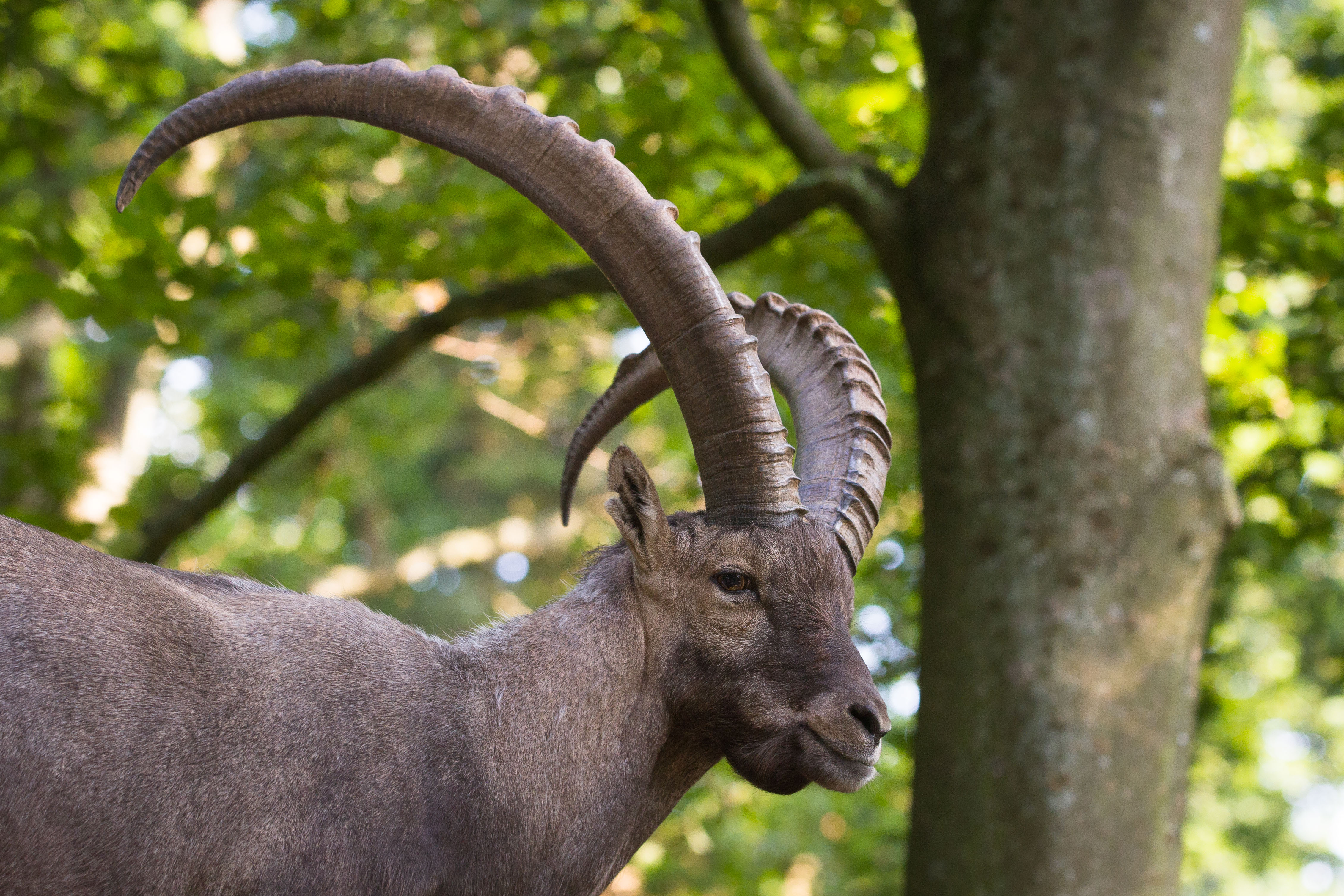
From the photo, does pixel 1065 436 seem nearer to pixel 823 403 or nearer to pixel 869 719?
pixel 823 403

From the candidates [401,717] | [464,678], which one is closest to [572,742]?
[464,678]

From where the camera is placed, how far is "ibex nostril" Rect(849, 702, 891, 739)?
9.13 feet

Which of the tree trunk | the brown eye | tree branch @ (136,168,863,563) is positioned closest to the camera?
the brown eye

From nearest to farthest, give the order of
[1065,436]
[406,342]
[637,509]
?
[637,509] → [1065,436] → [406,342]

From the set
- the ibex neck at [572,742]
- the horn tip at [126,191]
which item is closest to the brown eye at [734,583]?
the ibex neck at [572,742]

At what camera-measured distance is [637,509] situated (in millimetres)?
3178

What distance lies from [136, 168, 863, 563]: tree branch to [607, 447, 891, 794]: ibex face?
3669 mm

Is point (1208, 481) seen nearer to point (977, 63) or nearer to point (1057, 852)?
point (1057, 852)

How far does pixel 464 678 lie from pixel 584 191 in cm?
141

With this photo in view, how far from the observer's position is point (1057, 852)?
4.88 m

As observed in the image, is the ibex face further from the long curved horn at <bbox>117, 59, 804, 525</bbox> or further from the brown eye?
the long curved horn at <bbox>117, 59, 804, 525</bbox>

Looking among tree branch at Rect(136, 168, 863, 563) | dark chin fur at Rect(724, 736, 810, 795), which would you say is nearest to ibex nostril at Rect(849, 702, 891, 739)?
dark chin fur at Rect(724, 736, 810, 795)

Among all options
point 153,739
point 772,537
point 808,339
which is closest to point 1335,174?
point 808,339

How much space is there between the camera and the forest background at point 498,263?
714 cm
